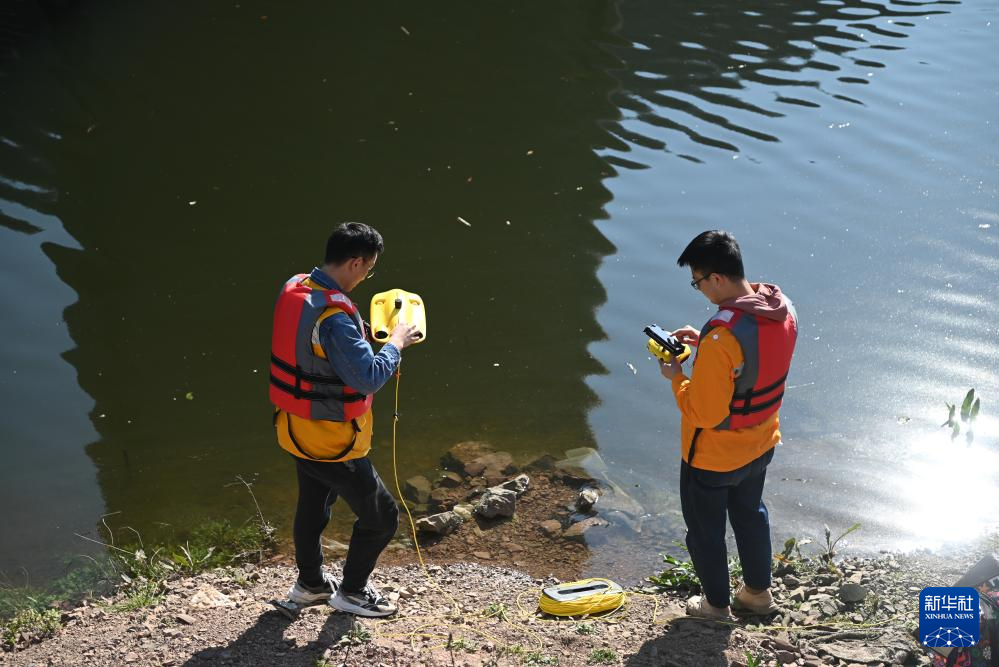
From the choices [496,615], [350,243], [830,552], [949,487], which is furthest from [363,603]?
[949,487]

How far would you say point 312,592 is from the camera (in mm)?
4895

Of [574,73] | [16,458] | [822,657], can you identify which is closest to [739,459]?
[822,657]

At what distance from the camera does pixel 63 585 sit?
5.62 meters

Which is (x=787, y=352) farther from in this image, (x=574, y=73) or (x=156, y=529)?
(x=574, y=73)

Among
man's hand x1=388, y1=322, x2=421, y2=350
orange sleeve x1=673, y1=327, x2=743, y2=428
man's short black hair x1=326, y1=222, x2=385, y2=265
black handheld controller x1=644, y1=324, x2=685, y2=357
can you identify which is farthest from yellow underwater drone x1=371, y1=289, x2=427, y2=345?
orange sleeve x1=673, y1=327, x2=743, y2=428

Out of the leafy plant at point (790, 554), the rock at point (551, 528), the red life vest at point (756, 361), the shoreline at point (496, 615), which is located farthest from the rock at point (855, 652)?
the rock at point (551, 528)

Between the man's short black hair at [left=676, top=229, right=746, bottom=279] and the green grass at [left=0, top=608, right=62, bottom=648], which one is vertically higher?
the man's short black hair at [left=676, top=229, right=746, bottom=279]

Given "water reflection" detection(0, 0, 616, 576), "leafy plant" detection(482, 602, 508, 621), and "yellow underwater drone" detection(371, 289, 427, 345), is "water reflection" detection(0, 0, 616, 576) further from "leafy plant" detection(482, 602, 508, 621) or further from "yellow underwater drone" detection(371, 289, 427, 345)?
"yellow underwater drone" detection(371, 289, 427, 345)

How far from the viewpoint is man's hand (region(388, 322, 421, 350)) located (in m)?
4.48

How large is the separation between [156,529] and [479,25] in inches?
396

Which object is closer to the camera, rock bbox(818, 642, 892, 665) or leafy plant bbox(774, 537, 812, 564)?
rock bbox(818, 642, 892, 665)

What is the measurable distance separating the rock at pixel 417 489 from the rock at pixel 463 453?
0.22 meters

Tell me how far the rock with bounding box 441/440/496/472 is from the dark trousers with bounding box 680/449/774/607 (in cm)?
243

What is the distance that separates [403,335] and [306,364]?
49cm
